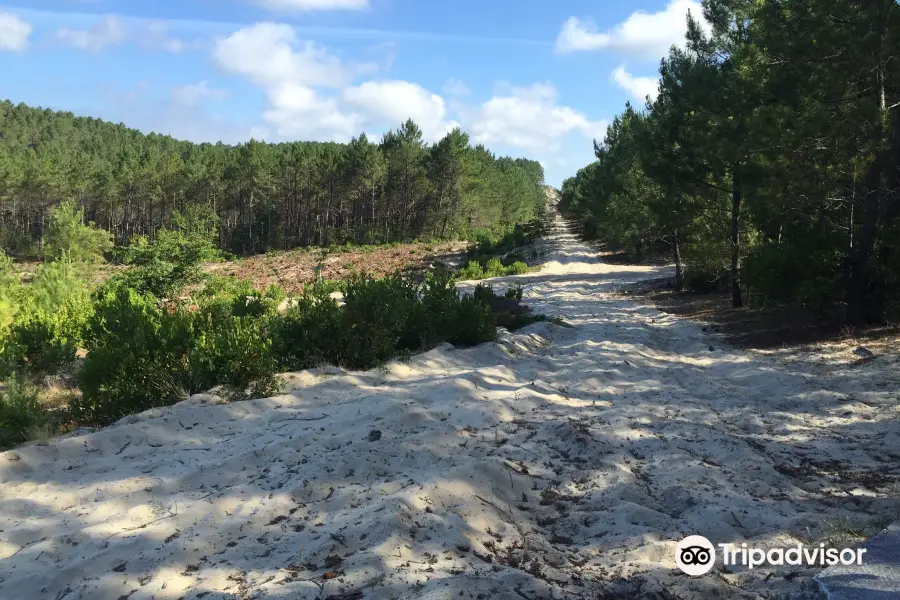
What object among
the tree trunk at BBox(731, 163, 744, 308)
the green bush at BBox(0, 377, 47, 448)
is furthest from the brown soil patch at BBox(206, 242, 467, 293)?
the green bush at BBox(0, 377, 47, 448)

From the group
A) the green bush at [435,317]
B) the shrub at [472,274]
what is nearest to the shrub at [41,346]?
the green bush at [435,317]

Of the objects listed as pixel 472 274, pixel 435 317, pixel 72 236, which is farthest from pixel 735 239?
pixel 72 236

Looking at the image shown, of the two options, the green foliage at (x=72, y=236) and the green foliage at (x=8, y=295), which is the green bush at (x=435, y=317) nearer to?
the green foliage at (x=8, y=295)

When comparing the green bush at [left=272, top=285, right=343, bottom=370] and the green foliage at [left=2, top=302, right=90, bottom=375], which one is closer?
the green bush at [left=272, top=285, right=343, bottom=370]

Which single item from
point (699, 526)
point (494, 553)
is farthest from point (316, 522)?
point (699, 526)

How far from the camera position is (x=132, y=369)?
6176 mm

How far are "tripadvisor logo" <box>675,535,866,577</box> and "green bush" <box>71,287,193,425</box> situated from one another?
17.1 feet

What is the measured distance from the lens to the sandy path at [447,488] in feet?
9.88

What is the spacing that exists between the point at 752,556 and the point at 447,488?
6.13 ft

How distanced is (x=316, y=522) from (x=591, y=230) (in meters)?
46.5

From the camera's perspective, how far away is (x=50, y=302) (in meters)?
16.7

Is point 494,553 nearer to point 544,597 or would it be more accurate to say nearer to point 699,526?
point 544,597

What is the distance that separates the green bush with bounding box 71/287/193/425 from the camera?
5.90 metres

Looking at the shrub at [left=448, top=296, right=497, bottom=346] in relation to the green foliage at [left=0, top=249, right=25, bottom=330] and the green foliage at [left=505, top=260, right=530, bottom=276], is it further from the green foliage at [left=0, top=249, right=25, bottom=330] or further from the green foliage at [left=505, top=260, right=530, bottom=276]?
the green foliage at [left=505, top=260, right=530, bottom=276]
